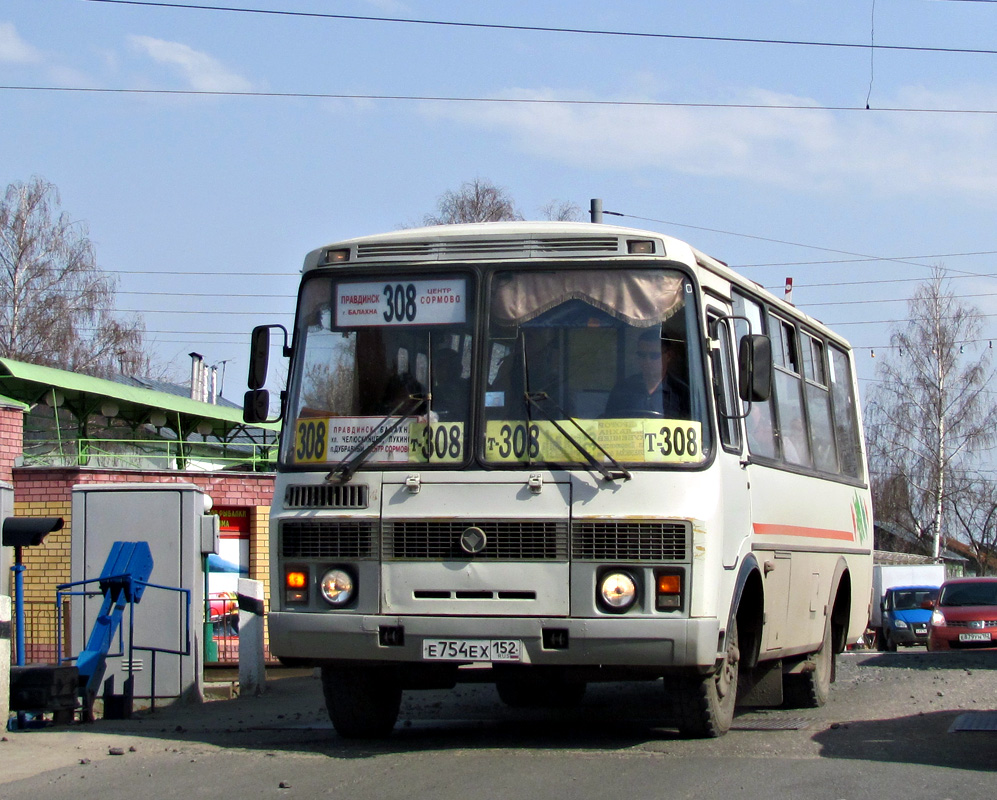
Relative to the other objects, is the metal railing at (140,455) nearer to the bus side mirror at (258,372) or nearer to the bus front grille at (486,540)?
the bus side mirror at (258,372)

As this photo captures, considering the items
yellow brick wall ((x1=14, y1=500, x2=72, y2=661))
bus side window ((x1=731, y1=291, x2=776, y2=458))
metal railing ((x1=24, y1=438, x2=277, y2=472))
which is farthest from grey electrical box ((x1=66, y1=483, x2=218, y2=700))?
metal railing ((x1=24, y1=438, x2=277, y2=472))

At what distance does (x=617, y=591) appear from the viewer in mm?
7988

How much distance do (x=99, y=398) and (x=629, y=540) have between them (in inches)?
961

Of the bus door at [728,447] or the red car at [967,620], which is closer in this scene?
the bus door at [728,447]

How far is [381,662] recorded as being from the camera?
830 cm

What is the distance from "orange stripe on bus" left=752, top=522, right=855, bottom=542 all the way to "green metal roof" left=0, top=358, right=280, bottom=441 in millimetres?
18174

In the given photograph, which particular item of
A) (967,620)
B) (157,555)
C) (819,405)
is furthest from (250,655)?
(967,620)

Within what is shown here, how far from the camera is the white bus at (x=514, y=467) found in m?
8.02

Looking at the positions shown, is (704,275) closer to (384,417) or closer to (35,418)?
(384,417)

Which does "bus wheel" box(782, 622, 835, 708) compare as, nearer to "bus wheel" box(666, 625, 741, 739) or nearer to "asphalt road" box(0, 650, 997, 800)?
Result: "asphalt road" box(0, 650, 997, 800)

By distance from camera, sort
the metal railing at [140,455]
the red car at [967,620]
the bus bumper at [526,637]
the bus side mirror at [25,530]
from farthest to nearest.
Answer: the metal railing at [140,455], the red car at [967,620], the bus side mirror at [25,530], the bus bumper at [526,637]

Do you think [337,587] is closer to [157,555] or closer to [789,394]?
[789,394]

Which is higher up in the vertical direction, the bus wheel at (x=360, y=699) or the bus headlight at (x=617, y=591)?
the bus headlight at (x=617, y=591)

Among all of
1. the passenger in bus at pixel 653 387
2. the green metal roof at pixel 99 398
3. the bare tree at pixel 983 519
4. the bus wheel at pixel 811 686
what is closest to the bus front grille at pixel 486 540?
the passenger in bus at pixel 653 387
